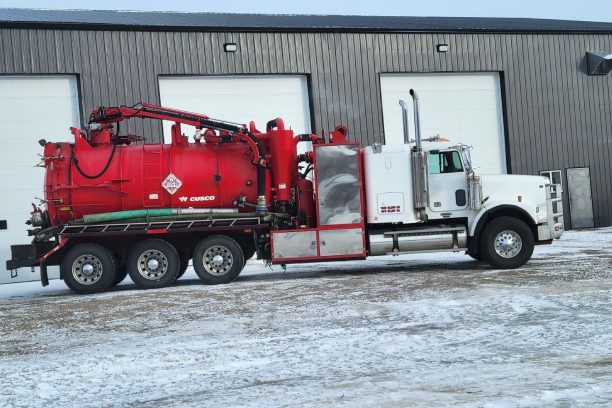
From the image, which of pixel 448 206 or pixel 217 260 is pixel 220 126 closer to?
pixel 217 260

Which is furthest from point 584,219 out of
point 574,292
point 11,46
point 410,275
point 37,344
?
point 37,344

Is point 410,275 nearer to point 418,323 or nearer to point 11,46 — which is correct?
point 418,323

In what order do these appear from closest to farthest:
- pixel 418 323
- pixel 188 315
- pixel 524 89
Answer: pixel 418 323 → pixel 188 315 → pixel 524 89

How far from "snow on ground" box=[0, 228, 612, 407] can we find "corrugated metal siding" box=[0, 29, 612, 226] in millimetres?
9696

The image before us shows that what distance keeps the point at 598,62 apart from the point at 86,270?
22.5m

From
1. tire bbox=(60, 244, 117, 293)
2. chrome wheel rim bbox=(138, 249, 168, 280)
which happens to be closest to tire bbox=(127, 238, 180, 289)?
chrome wheel rim bbox=(138, 249, 168, 280)

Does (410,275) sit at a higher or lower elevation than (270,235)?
lower

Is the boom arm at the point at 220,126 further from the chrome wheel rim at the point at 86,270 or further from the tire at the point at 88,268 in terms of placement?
the chrome wheel rim at the point at 86,270

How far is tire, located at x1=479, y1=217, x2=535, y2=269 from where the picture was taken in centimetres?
1669

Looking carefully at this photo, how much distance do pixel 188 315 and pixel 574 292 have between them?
596cm

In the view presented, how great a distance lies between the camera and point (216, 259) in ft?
54.7

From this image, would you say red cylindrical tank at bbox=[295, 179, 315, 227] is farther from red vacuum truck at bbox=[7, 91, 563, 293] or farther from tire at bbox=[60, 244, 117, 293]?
tire at bbox=[60, 244, 117, 293]

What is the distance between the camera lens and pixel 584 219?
30.7m

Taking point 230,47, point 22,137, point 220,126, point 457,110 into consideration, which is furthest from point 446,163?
point 22,137
